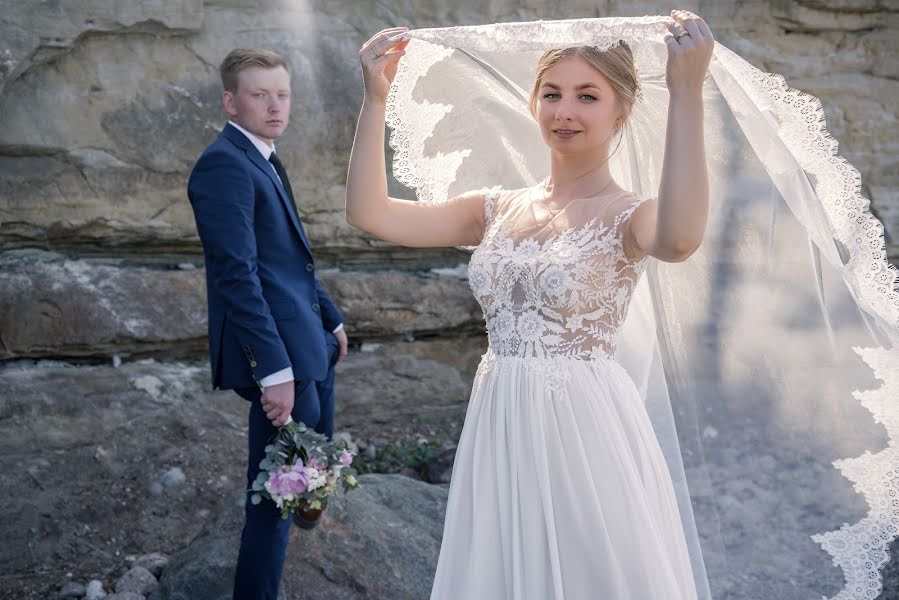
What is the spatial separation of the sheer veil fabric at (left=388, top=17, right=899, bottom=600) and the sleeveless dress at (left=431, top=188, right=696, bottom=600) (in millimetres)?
345

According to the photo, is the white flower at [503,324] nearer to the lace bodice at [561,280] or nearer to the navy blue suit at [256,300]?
the lace bodice at [561,280]

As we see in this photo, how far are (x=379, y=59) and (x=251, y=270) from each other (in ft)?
3.08

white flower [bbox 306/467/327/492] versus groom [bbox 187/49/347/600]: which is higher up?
groom [bbox 187/49/347/600]

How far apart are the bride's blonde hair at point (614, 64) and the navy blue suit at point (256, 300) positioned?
1.17m

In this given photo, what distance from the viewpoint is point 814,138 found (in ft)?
8.26

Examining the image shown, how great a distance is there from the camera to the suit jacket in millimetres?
3238

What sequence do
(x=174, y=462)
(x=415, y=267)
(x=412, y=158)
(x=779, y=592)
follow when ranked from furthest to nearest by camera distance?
(x=415, y=267)
(x=174, y=462)
(x=412, y=158)
(x=779, y=592)

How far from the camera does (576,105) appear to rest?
248cm

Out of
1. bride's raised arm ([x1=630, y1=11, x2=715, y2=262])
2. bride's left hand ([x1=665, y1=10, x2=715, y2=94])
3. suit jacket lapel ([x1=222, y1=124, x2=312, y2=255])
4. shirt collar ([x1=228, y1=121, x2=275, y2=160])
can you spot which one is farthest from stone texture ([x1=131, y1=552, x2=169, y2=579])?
bride's left hand ([x1=665, y1=10, x2=715, y2=94])

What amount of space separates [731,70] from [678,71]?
1.65 feet

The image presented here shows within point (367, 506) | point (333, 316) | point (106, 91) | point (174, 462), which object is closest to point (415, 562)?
point (367, 506)

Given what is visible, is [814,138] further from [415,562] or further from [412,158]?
[415,562]

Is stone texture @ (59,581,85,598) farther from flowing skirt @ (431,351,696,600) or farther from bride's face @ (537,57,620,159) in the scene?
bride's face @ (537,57,620,159)

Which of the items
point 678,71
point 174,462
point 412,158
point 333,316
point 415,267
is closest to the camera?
point 678,71
